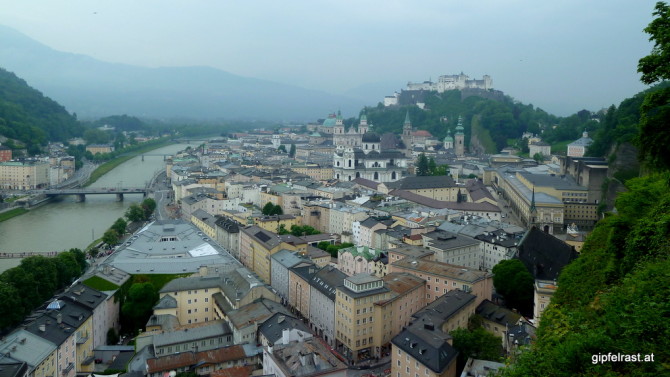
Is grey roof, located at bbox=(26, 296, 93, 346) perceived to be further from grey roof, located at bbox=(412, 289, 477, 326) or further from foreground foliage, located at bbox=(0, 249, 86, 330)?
grey roof, located at bbox=(412, 289, 477, 326)

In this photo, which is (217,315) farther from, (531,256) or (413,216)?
(413,216)

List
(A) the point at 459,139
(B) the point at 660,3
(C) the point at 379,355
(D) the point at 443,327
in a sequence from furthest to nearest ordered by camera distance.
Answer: (A) the point at 459,139 → (C) the point at 379,355 → (D) the point at 443,327 → (B) the point at 660,3

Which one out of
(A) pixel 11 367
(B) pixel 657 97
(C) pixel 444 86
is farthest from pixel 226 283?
(C) pixel 444 86

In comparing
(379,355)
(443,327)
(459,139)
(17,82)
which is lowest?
(379,355)

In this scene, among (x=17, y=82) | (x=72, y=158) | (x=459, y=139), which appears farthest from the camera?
(x=17, y=82)

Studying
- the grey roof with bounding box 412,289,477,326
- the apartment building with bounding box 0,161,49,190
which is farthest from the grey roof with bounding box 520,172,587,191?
the apartment building with bounding box 0,161,49,190

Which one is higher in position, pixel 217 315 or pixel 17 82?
pixel 17 82

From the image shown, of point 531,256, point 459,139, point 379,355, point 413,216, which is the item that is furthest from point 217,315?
point 459,139
